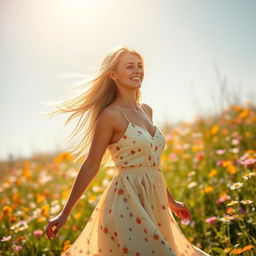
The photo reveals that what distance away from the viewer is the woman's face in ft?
8.58

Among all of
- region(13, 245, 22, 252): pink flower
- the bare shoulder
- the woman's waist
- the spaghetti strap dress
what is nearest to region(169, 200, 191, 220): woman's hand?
the spaghetti strap dress

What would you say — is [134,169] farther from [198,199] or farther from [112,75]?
[198,199]

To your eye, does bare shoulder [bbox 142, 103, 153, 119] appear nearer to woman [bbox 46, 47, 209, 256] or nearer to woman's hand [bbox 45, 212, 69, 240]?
woman [bbox 46, 47, 209, 256]

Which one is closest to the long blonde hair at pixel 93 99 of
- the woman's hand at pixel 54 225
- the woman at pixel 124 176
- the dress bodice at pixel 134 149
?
the woman at pixel 124 176

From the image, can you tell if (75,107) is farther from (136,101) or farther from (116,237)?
(116,237)

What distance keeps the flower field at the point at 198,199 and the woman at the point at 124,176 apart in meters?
0.66

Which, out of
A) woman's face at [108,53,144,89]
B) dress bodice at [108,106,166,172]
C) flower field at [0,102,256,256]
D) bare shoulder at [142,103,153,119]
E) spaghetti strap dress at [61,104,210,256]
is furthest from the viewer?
flower field at [0,102,256,256]

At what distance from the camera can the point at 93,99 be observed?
8.89 feet

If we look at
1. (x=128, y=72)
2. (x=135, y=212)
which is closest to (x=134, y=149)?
(x=135, y=212)

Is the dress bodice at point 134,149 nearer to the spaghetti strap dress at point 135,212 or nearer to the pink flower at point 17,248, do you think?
the spaghetti strap dress at point 135,212

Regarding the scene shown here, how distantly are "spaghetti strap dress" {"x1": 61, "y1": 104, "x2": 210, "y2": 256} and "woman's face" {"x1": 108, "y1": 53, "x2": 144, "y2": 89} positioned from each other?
294 mm

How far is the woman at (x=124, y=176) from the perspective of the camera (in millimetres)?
2295

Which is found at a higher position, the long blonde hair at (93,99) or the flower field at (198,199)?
the long blonde hair at (93,99)

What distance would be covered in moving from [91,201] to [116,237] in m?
1.85
